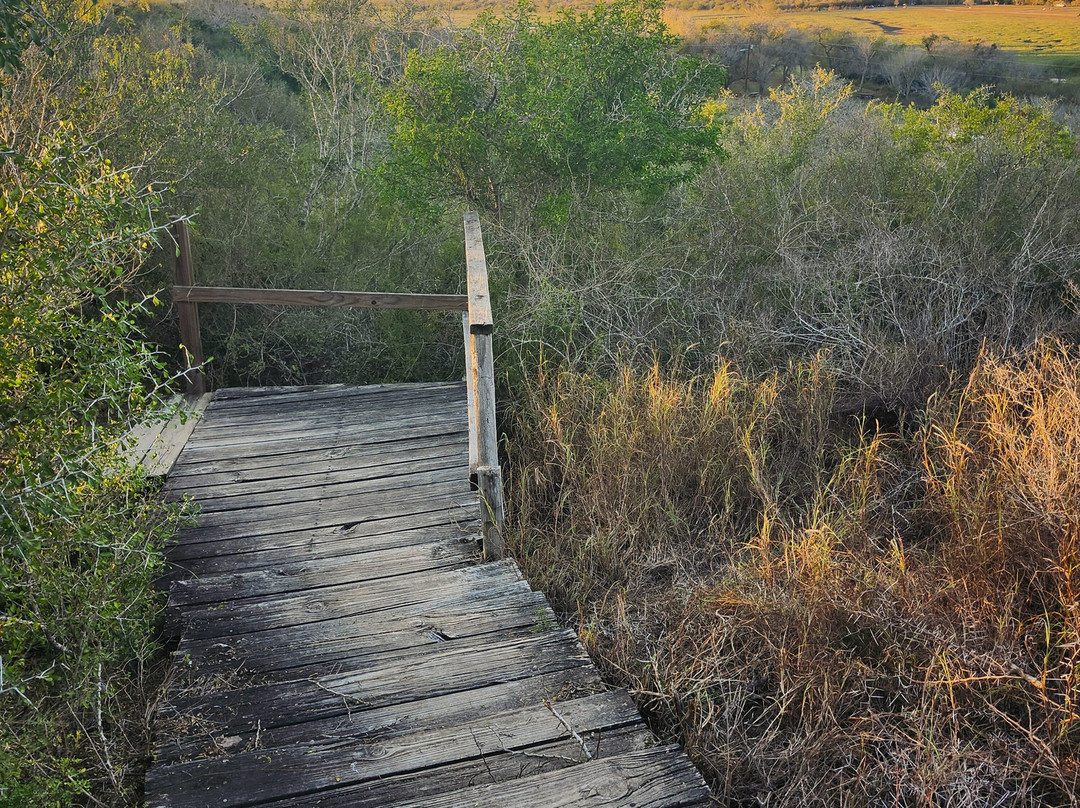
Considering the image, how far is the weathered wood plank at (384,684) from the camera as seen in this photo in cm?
298

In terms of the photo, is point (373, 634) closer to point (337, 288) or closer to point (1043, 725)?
point (1043, 725)

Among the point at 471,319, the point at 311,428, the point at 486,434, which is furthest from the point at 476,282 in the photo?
the point at 311,428

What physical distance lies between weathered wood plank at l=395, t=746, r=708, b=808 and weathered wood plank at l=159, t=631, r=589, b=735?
55cm

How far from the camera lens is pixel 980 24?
14.5 metres

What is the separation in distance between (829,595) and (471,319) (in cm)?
198

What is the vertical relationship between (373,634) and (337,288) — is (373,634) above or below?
below

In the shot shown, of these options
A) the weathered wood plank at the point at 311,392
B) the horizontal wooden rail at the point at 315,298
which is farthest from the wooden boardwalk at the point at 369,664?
the horizontal wooden rail at the point at 315,298

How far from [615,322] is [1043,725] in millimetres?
4015

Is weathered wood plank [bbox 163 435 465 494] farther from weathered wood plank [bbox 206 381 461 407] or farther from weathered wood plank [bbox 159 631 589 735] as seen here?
weathered wood plank [bbox 159 631 589 735]

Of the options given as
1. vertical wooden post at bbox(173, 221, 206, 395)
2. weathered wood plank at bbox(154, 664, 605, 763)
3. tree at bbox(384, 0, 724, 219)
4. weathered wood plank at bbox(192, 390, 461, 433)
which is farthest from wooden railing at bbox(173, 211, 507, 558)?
tree at bbox(384, 0, 724, 219)

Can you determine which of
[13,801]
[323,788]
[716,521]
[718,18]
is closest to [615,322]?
[716,521]

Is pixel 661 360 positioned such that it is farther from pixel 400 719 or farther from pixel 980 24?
pixel 980 24

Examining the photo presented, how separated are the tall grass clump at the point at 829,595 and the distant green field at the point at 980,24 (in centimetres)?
1105

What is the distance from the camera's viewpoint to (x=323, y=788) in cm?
265
